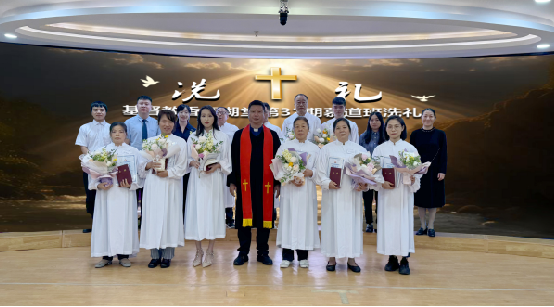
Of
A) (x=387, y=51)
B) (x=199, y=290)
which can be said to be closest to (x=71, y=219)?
(x=199, y=290)

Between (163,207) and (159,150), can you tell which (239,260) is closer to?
(163,207)

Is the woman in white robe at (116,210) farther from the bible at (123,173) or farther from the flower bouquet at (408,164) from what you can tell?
the flower bouquet at (408,164)

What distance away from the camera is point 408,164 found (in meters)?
4.84

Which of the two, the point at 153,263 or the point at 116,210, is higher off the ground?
the point at 116,210

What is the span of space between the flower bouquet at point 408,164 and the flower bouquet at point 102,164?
301 centimetres

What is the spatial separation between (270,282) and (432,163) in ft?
9.67

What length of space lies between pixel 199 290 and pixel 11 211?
5898 mm

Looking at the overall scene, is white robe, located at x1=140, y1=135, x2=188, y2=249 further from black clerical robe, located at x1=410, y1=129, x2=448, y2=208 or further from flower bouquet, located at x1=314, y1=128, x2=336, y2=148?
black clerical robe, located at x1=410, y1=129, x2=448, y2=208

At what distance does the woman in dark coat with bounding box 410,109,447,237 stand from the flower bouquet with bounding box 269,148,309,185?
6.85 ft

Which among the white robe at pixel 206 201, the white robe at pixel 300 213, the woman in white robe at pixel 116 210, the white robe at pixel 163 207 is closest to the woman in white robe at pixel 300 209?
the white robe at pixel 300 213

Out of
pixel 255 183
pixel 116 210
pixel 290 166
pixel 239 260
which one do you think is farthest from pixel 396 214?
pixel 116 210

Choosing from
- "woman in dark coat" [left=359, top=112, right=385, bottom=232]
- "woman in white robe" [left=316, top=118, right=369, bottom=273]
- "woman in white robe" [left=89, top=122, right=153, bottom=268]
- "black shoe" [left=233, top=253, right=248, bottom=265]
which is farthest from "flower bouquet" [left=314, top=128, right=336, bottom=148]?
"woman in white robe" [left=89, top=122, right=153, bottom=268]

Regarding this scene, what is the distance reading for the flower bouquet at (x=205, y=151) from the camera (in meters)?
5.14

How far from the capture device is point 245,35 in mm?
8195
